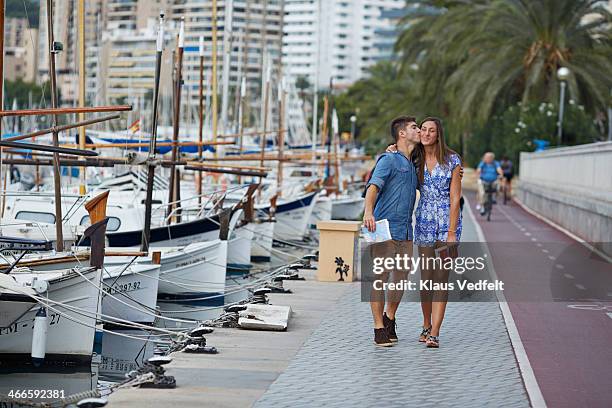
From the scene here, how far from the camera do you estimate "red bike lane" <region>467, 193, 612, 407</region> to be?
35.8 ft

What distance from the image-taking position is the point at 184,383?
35.4ft

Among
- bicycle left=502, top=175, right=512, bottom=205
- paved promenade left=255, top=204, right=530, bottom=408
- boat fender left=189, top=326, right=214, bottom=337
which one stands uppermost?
paved promenade left=255, top=204, right=530, bottom=408

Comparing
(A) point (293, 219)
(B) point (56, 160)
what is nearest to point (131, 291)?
(B) point (56, 160)

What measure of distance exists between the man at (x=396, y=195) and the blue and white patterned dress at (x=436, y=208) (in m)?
0.15

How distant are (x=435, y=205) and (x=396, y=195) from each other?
0.45m

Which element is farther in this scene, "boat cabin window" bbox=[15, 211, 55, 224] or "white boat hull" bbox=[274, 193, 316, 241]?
"white boat hull" bbox=[274, 193, 316, 241]

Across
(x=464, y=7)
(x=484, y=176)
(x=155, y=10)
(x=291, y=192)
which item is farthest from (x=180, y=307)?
(x=464, y=7)

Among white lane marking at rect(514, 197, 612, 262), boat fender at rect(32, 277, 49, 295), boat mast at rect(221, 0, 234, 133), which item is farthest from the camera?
boat mast at rect(221, 0, 234, 133)

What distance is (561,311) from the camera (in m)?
16.0

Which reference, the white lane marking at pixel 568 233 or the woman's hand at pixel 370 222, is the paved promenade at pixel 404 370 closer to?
the woman's hand at pixel 370 222

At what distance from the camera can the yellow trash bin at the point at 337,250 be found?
19.8 meters

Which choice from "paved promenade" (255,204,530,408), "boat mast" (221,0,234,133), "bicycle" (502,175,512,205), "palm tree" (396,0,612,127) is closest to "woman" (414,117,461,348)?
"paved promenade" (255,204,530,408)

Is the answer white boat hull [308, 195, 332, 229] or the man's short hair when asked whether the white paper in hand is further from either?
white boat hull [308, 195, 332, 229]

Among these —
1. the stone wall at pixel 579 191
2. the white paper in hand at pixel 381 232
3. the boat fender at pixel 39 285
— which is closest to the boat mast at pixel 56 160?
the boat fender at pixel 39 285
